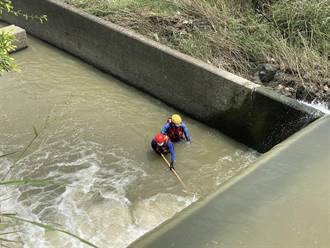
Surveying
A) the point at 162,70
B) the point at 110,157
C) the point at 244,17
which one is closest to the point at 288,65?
the point at 244,17

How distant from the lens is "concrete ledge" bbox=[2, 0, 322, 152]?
262 inches

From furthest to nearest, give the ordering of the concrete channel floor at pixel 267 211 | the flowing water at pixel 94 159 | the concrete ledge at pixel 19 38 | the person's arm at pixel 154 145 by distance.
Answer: the concrete ledge at pixel 19 38 < the person's arm at pixel 154 145 < the flowing water at pixel 94 159 < the concrete channel floor at pixel 267 211

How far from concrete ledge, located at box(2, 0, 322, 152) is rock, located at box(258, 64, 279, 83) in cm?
35

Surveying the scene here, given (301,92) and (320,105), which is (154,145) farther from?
(320,105)

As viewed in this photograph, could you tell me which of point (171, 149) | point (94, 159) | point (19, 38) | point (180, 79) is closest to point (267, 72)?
point (180, 79)

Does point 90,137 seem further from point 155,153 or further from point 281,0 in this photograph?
point 281,0

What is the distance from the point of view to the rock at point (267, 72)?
7047 mm

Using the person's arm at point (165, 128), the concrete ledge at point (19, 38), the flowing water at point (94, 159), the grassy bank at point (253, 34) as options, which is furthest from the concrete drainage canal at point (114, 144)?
the concrete ledge at point (19, 38)

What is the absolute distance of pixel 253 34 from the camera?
7.64 m

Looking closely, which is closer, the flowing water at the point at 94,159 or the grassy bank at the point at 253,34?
the flowing water at the point at 94,159

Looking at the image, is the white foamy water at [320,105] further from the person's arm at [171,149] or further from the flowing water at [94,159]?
the person's arm at [171,149]

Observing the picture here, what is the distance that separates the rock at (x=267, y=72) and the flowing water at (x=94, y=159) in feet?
3.32

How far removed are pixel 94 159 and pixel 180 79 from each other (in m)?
1.91

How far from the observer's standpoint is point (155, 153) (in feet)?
22.1
